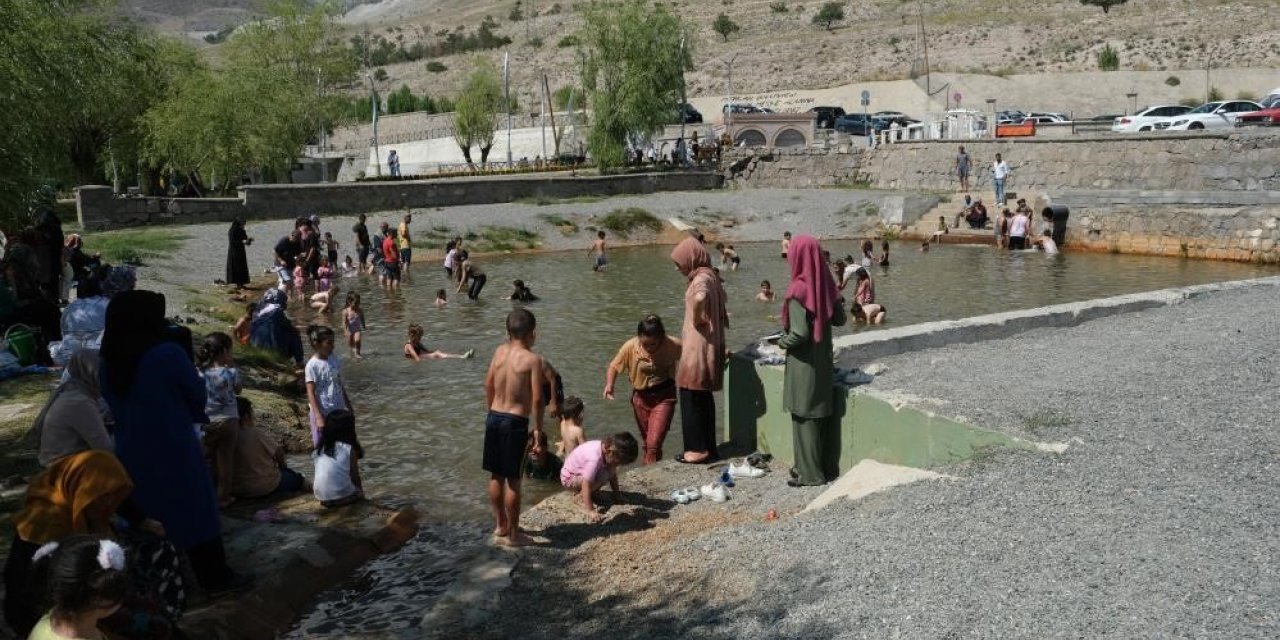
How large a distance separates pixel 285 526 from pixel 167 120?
34.6 metres

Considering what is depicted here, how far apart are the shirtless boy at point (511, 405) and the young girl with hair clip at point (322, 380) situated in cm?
230

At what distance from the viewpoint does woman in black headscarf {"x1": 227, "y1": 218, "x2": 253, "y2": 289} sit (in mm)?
22734

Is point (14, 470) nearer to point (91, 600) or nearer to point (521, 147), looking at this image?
point (91, 600)

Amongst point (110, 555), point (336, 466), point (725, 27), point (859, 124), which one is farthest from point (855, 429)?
point (725, 27)

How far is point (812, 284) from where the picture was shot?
7918 mm

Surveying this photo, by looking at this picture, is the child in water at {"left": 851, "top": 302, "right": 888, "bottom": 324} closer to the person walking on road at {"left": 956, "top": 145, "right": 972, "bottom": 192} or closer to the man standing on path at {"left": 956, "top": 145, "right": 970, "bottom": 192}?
the person walking on road at {"left": 956, "top": 145, "right": 972, "bottom": 192}

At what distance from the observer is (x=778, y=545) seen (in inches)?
247

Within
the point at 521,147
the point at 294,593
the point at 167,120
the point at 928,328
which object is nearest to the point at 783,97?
the point at 521,147

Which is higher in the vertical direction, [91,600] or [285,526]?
[91,600]

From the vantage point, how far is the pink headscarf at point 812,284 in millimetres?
7891

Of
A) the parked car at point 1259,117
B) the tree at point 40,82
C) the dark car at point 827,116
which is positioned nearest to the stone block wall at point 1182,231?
the parked car at point 1259,117

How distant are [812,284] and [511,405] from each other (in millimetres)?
2462

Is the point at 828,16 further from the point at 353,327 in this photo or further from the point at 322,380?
the point at 322,380

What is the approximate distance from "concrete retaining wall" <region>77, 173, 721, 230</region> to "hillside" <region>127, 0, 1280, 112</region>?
35582mm
